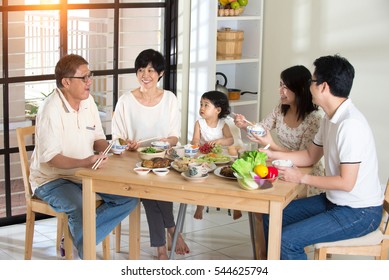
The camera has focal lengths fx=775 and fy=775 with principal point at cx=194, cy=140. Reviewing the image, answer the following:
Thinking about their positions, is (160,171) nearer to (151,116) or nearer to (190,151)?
(190,151)

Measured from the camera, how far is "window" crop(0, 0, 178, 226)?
454 cm

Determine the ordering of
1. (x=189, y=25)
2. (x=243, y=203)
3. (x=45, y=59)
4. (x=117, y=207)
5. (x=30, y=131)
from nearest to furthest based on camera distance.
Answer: (x=243, y=203)
(x=117, y=207)
(x=30, y=131)
(x=45, y=59)
(x=189, y=25)

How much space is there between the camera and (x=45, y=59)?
4.68 meters

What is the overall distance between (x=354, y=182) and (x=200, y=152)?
0.87 metres

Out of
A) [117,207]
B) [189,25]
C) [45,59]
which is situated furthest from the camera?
[189,25]

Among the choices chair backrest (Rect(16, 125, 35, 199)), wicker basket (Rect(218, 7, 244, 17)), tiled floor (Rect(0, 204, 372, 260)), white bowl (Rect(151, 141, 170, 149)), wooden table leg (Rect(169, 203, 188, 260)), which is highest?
wicker basket (Rect(218, 7, 244, 17))

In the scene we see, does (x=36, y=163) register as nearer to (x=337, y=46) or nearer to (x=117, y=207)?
(x=117, y=207)

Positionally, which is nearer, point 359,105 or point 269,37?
point 359,105

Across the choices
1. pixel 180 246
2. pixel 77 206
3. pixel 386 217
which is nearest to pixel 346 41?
pixel 386 217

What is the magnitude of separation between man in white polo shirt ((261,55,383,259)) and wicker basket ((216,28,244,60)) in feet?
5.80

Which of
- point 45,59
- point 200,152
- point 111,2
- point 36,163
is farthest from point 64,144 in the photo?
point 111,2

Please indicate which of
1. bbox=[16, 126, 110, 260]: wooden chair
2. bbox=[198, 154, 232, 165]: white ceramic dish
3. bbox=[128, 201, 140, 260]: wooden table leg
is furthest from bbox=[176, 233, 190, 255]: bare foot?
bbox=[198, 154, 232, 165]: white ceramic dish

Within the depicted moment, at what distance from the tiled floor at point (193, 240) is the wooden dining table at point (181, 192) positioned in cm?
79

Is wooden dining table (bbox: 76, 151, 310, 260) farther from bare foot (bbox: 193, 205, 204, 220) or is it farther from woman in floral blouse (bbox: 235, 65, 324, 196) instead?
bare foot (bbox: 193, 205, 204, 220)
